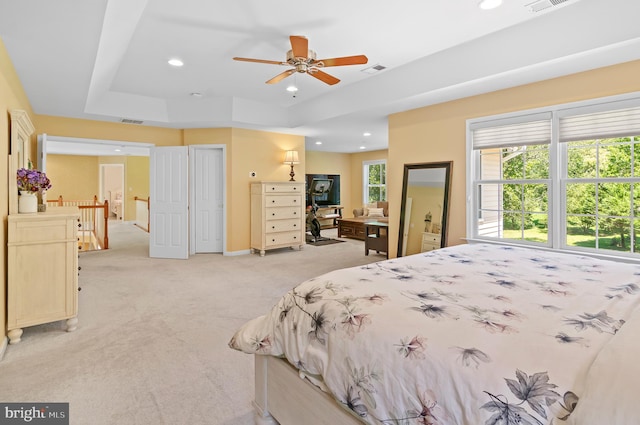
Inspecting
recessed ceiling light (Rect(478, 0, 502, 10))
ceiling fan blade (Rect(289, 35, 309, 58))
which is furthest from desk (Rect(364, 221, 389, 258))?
recessed ceiling light (Rect(478, 0, 502, 10))

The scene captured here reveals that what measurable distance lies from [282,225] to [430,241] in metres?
2.95

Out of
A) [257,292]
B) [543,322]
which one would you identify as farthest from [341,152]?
[543,322]

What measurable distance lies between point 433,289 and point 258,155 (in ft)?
18.2

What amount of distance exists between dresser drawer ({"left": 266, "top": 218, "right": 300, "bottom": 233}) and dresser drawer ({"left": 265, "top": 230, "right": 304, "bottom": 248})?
0.08m

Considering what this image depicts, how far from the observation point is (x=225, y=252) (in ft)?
20.8

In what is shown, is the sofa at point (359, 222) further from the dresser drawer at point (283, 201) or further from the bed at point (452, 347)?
the bed at point (452, 347)

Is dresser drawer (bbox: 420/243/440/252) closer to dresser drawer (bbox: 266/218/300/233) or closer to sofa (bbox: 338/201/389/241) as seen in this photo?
dresser drawer (bbox: 266/218/300/233)

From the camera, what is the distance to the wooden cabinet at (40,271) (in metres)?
2.71

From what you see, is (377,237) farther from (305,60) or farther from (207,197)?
(305,60)

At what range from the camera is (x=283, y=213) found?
21.4ft

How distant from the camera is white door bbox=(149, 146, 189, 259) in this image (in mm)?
6062

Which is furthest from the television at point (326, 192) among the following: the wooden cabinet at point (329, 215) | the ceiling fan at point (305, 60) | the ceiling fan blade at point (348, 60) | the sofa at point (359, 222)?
the ceiling fan blade at point (348, 60)

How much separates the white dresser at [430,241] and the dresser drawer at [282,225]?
2.82 meters

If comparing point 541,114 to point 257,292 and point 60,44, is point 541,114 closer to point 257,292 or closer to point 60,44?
point 257,292
